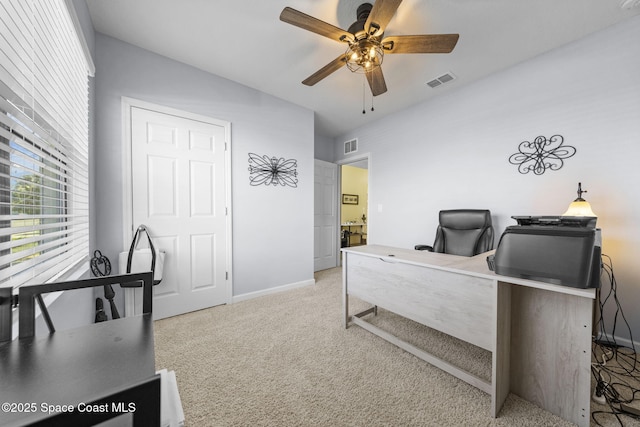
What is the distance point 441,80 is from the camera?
2.70 metres

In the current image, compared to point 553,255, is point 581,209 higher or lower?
higher

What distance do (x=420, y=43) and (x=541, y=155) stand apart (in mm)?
1696

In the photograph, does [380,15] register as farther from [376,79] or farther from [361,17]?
[376,79]

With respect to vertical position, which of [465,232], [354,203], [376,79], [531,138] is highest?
[376,79]

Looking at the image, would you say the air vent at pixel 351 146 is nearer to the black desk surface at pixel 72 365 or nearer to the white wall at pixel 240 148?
the white wall at pixel 240 148

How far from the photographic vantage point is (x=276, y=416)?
126 cm

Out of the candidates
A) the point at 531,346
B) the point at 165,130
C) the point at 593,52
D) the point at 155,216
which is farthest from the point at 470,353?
the point at 165,130

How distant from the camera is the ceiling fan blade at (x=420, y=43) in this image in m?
1.60

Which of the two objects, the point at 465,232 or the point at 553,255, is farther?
the point at 465,232

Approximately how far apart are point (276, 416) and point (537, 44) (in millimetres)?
3528

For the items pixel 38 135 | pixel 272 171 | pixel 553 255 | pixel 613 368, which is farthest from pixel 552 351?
pixel 272 171

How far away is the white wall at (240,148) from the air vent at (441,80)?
5.31 feet

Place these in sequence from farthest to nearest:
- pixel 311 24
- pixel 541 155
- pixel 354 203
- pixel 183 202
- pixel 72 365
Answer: pixel 354 203, pixel 183 202, pixel 541 155, pixel 311 24, pixel 72 365

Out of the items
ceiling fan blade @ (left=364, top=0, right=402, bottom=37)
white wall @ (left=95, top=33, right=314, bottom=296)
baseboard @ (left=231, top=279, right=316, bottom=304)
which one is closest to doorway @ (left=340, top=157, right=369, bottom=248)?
baseboard @ (left=231, top=279, right=316, bottom=304)
